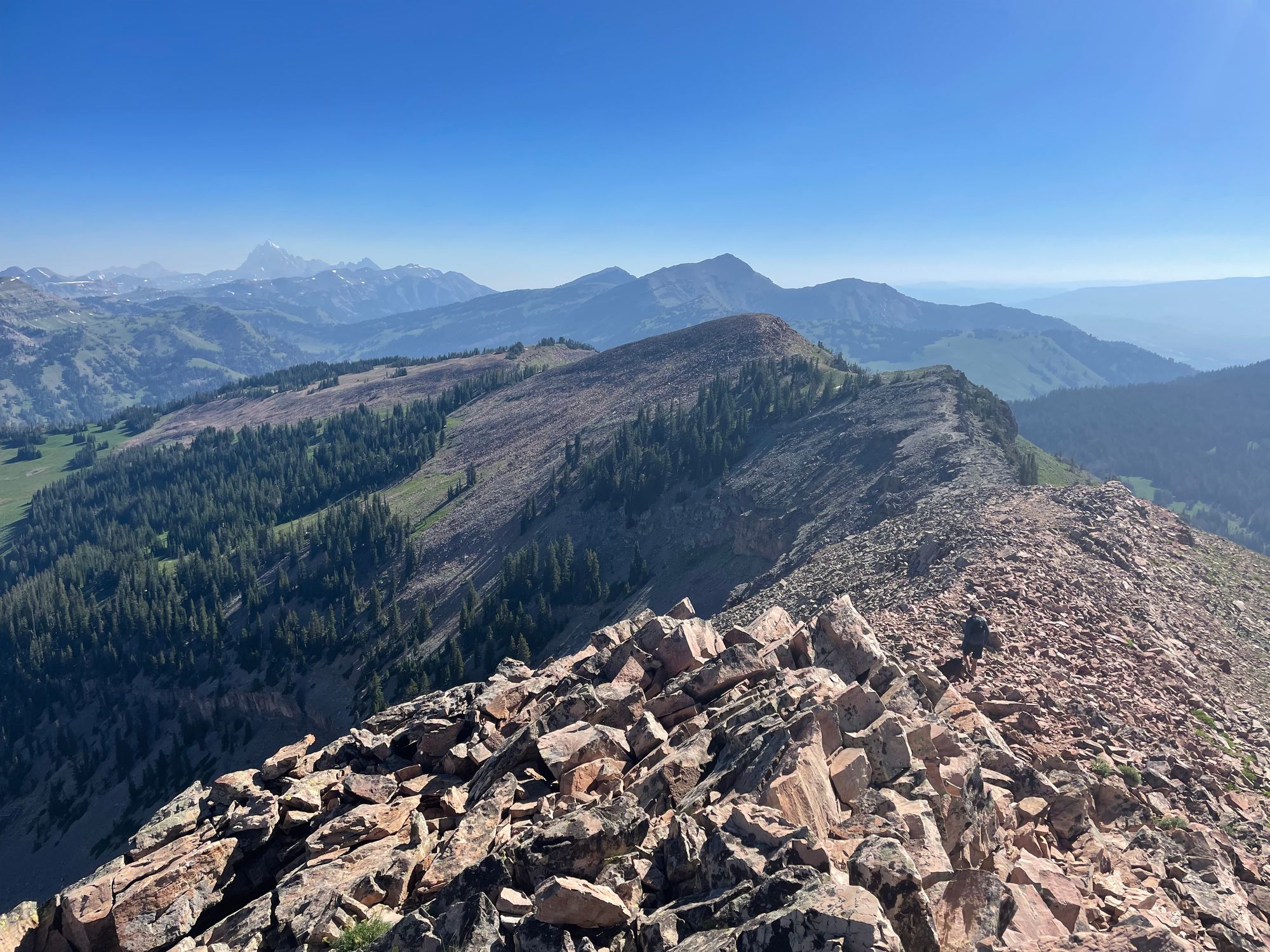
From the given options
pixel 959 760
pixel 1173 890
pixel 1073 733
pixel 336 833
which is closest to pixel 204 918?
pixel 336 833

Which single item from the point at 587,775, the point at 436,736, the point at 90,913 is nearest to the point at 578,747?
the point at 587,775

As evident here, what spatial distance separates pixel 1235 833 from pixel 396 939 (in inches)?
1140

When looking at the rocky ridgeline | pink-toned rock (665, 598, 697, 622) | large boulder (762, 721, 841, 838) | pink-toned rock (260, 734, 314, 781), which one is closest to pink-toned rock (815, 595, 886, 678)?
the rocky ridgeline

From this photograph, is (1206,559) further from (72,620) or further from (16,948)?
(72,620)

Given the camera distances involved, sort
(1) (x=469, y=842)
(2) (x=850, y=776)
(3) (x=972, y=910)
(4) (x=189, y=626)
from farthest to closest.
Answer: (4) (x=189, y=626) < (1) (x=469, y=842) < (2) (x=850, y=776) < (3) (x=972, y=910)

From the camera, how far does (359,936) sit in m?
17.0

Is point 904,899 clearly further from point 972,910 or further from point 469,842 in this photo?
point 469,842

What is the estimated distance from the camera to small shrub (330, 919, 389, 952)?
666 inches

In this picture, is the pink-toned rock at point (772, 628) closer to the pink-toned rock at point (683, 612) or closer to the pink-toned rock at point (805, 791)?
the pink-toned rock at point (683, 612)

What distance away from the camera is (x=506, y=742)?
2641 cm

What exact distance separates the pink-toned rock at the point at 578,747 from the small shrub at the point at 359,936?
22.8 ft

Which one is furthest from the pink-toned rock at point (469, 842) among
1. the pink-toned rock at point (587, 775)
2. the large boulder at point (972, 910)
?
the large boulder at point (972, 910)

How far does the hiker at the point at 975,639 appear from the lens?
3462cm

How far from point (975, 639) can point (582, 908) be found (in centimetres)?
2779
